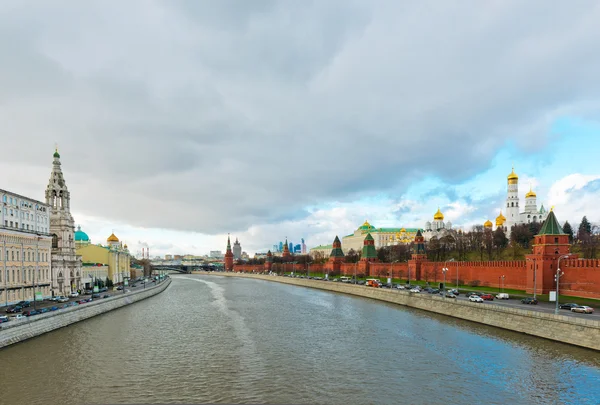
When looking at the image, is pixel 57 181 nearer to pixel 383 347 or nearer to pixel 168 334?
pixel 168 334

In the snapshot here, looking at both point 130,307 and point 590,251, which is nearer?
point 130,307

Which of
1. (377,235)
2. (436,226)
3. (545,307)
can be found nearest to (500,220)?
(436,226)

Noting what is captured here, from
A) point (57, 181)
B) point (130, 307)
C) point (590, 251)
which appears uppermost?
point (57, 181)

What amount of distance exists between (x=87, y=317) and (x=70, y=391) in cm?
2360

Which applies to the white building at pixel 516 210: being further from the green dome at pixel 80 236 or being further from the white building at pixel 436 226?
the green dome at pixel 80 236

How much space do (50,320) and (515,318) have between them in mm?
37356

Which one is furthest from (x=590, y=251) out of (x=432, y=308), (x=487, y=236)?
(x=432, y=308)

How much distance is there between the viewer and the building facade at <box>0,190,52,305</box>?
3878 centimetres

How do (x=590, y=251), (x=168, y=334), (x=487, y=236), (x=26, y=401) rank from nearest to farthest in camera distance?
(x=26, y=401) → (x=168, y=334) → (x=590, y=251) → (x=487, y=236)

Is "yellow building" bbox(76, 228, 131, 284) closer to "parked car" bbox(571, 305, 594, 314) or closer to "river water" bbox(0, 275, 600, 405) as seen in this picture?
"river water" bbox(0, 275, 600, 405)

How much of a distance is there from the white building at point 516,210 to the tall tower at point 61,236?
110 metres

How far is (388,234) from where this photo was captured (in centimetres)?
19275

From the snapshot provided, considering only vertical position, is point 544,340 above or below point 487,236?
below

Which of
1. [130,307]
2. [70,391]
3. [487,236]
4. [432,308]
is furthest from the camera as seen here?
[487,236]
